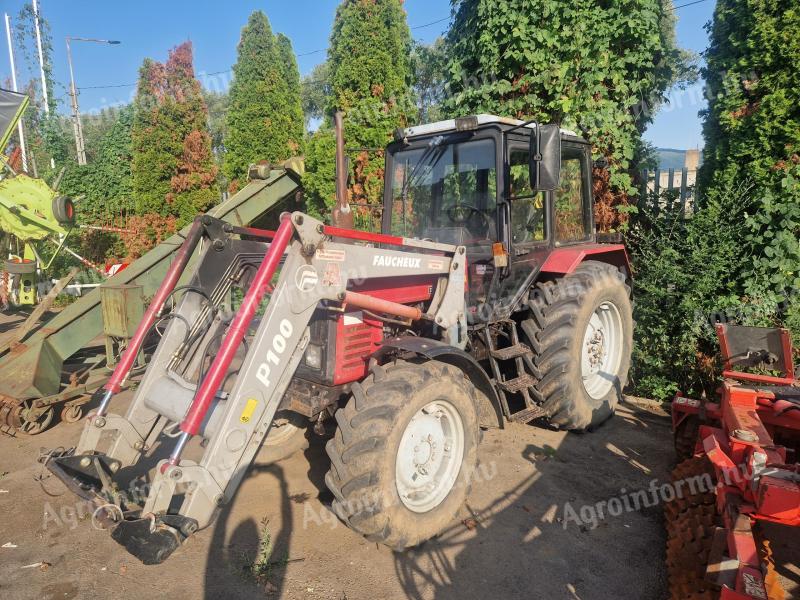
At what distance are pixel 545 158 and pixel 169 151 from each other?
31.9 ft

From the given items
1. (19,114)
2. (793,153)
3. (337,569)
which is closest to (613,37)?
(793,153)

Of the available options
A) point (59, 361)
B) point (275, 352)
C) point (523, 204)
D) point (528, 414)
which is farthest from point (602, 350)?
point (59, 361)

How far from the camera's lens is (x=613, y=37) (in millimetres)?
5668

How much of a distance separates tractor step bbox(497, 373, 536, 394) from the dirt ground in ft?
1.90

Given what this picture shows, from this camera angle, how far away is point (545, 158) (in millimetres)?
3387

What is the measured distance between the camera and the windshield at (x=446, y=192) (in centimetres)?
396

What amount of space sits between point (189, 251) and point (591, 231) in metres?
3.65

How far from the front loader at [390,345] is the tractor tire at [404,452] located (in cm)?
1

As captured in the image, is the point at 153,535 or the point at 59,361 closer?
the point at 153,535

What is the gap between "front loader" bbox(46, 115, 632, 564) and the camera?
8.35 ft

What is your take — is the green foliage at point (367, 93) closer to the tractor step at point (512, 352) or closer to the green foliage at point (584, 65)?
the green foliage at point (584, 65)

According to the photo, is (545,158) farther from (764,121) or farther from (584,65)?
(584,65)

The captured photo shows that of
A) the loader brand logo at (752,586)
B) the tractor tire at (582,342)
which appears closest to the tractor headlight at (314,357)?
the tractor tire at (582,342)

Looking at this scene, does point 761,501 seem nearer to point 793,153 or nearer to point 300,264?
point 300,264
